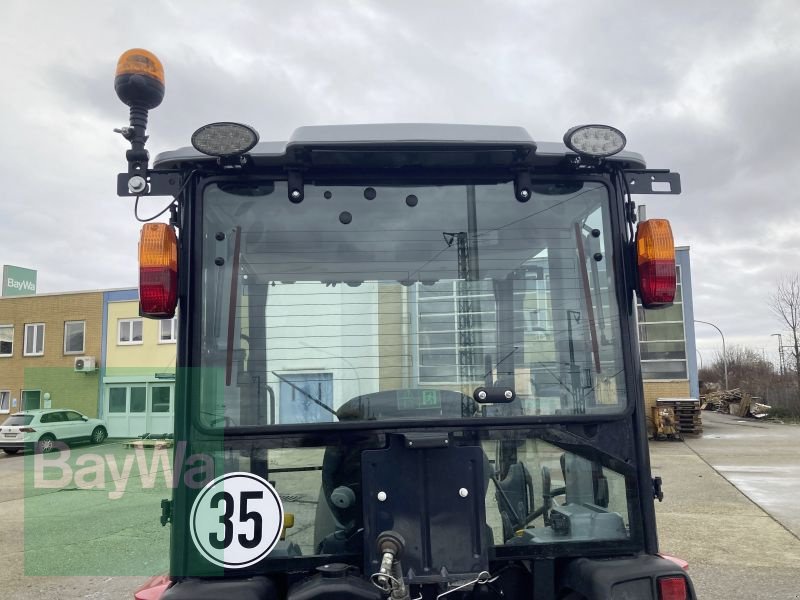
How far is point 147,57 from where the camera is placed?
94.7 inches

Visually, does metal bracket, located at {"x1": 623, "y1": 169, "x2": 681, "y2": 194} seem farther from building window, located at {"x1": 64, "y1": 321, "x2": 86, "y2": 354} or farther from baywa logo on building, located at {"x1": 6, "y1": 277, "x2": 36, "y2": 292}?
baywa logo on building, located at {"x1": 6, "y1": 277, "x2": 36, "y2": 292}

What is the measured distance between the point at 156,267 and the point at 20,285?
3749 cm

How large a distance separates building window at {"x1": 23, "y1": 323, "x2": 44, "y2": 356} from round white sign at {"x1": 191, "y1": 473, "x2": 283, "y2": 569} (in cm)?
3102

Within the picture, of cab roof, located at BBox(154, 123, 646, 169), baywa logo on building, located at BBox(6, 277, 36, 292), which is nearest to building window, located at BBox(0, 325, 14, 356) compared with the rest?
baywa logo on building, located at BBox(6, 277, 36, 292)

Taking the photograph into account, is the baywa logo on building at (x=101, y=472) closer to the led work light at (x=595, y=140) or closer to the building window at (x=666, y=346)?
the led work light at (x=595, y=140)

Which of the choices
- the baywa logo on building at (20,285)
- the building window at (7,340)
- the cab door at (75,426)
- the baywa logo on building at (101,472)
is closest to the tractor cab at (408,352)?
the baywa logo on building at (101,472)

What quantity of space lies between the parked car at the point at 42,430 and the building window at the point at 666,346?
19926 mm

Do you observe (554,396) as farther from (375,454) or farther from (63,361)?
(63,361)

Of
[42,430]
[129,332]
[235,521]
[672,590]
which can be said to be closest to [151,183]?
[235,521]

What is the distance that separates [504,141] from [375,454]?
1.12 meters

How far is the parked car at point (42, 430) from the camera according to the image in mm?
21317

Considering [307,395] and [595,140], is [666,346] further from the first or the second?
[307,395]

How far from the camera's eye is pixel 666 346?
2281 centimetres

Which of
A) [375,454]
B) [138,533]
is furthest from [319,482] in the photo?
[138,533]
